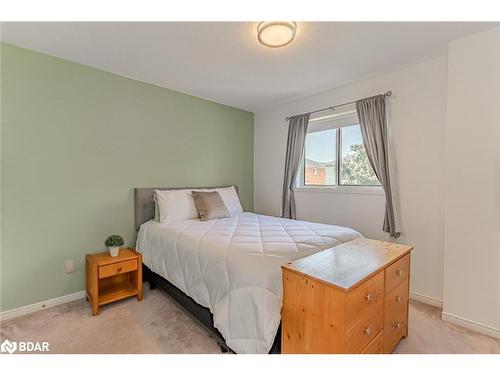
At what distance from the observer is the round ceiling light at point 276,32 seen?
1604 millimetres

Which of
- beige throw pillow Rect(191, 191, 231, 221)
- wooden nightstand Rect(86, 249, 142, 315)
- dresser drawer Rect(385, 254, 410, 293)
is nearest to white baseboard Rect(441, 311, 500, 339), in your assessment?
dresser drawer Rect(385, 254, 410, 293)

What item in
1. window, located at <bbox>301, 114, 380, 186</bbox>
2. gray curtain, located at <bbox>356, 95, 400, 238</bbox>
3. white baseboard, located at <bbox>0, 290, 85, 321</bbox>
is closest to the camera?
white baseboard, located at <bbox>0, 290, 85, 321</bbox>

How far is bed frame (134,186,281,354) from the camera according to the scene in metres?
1.51

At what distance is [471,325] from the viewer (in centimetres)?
182

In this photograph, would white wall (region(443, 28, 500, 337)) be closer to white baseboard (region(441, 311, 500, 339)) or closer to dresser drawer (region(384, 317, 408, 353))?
white baseboard (region(441, 311, 500, 339))

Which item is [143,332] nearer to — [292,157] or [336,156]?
[292,157]

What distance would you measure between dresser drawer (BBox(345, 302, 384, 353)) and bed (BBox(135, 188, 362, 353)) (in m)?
0.35

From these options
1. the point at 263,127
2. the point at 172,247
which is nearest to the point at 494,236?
the point at 172,247

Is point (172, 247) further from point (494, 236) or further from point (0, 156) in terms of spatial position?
point (494, 236)

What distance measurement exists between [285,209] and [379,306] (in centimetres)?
203

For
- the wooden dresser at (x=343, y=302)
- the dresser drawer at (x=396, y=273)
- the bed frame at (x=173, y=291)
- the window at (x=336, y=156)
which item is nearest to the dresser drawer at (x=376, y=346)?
the wooden dresser at (x=343, y=302)

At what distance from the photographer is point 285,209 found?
3334 millimetres

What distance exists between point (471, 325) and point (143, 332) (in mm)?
2467

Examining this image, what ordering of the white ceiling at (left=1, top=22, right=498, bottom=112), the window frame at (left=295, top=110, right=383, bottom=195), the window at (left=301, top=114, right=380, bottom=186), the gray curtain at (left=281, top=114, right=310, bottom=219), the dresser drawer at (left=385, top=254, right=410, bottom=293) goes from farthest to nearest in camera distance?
1. the gray curtain at (left=281, top=114, right=310, bottom=219)
2. the window at (left=301, top=114, right=380, bottom=186)
3. the window frame at (left=295, top=110, right=383, bottom=195)
4. the white ceiling at (left=1, top=22, right=498, bottom=112)
5. the dresser drawer at (left=385, top=254, right=410, bottom=293)
